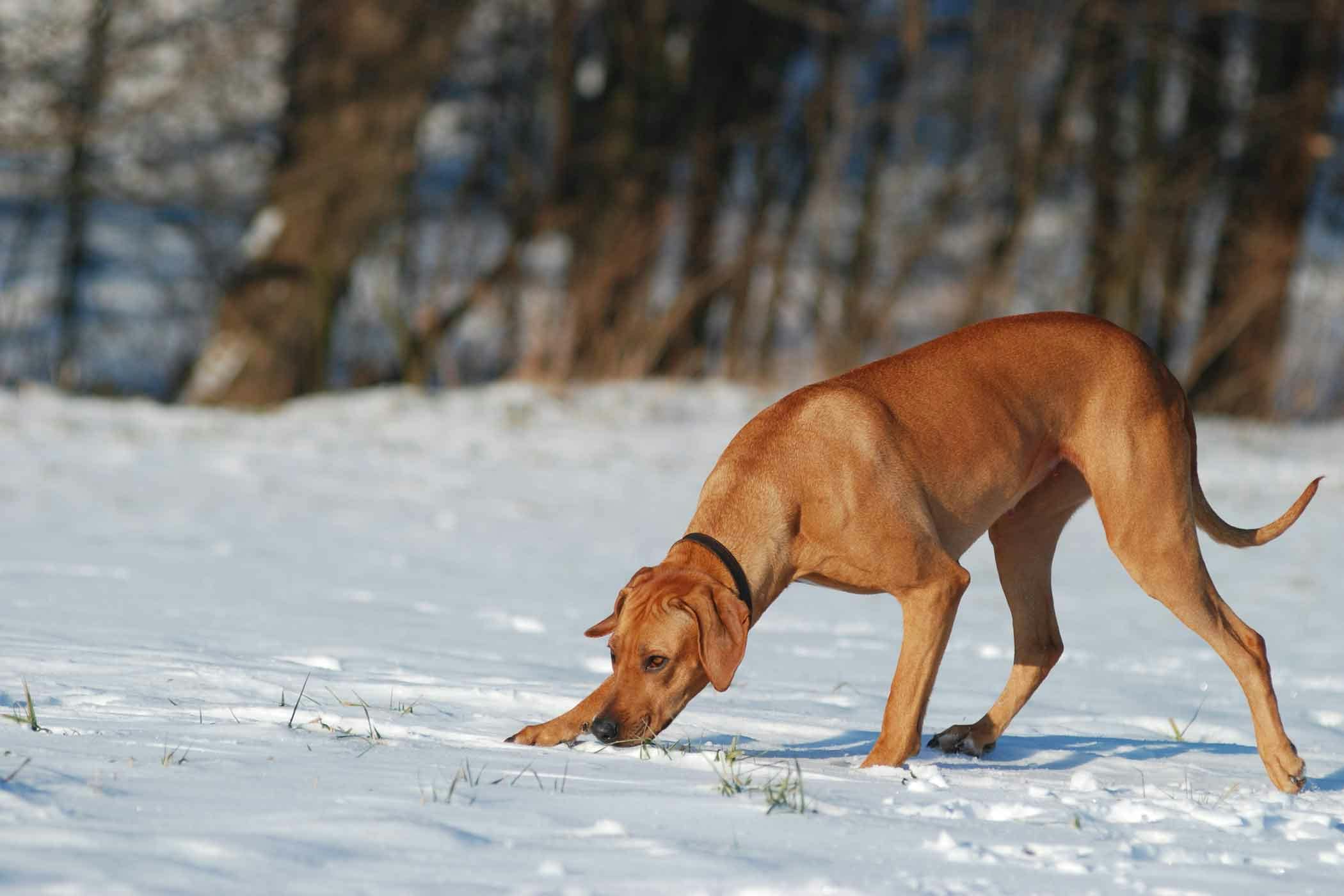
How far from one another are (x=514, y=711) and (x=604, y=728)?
0.58 metres

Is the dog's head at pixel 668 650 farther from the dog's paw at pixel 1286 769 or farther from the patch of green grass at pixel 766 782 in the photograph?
the dog's paw at pixel 1286 769

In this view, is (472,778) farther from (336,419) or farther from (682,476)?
(336,419)

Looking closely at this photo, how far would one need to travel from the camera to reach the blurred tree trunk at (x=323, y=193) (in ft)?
48.8

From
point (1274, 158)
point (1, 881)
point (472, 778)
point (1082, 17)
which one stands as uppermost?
point (1082, 17)

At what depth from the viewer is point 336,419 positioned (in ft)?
41.9

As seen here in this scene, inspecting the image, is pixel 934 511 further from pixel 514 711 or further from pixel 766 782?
pixel 514 711

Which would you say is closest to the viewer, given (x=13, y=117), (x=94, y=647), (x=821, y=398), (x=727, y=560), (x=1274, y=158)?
(x=727, y=560)

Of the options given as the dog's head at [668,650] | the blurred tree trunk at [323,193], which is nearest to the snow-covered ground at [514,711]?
the dog's head at [668,650]

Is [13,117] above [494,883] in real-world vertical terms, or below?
above

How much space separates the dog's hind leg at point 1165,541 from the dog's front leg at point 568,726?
1.60 meters

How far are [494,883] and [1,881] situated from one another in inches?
31.2

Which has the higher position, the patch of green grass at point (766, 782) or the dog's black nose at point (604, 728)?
the dog's black nose at point (604, 728)

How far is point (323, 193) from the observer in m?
14.9

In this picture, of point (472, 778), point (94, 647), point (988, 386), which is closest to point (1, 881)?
point (472, 778)
